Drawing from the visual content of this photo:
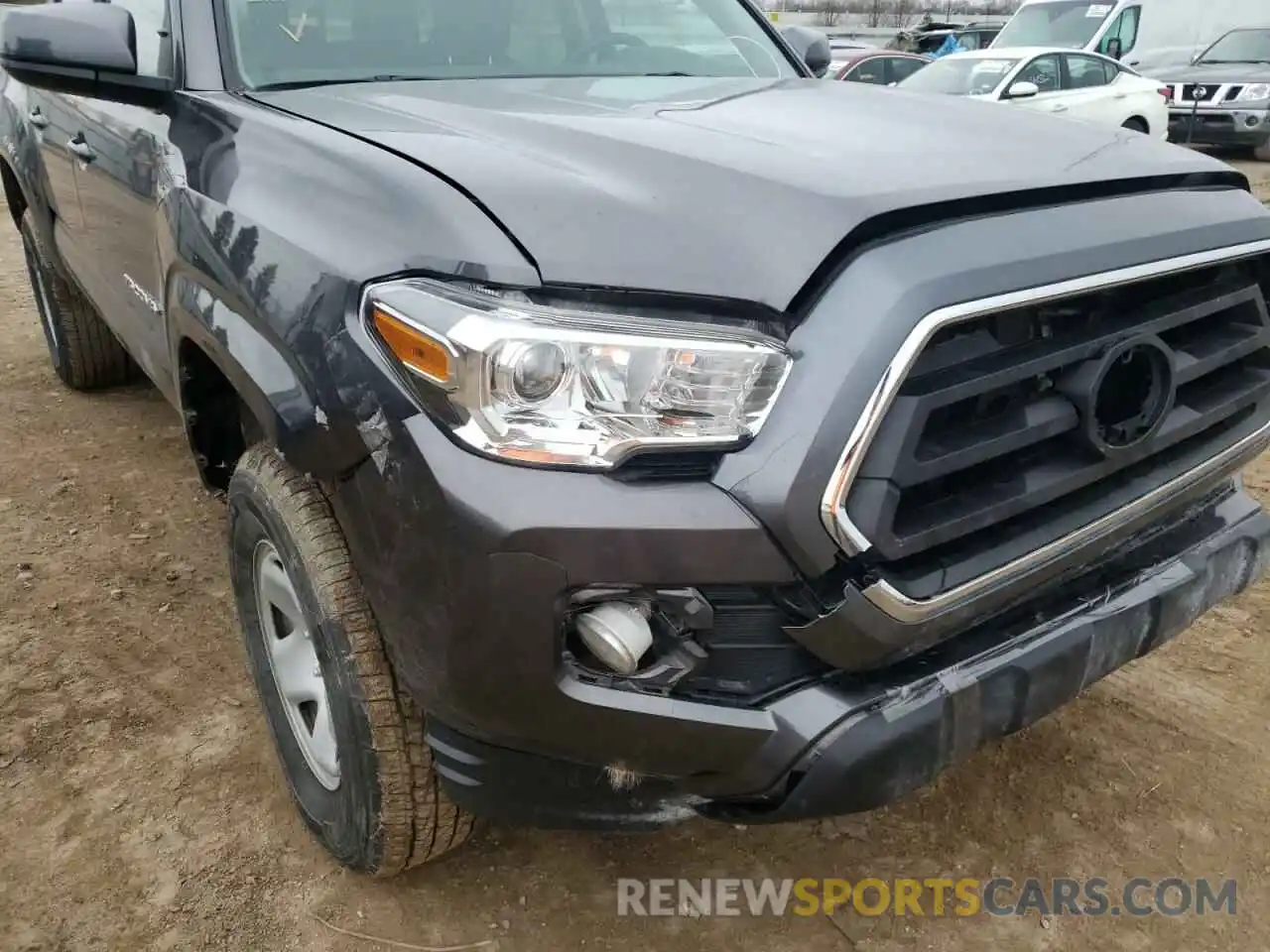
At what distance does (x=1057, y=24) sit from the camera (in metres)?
13.0

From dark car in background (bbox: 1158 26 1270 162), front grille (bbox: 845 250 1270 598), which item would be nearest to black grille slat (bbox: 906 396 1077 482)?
front grille (bbox: 845 250 1270 598)

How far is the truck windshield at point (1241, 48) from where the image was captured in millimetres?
12828

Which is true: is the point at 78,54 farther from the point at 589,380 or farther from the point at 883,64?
the point at 883,64

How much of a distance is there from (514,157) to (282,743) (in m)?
1.34

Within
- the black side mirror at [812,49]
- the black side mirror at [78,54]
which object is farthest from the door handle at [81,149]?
the black side mirror at [812,49]

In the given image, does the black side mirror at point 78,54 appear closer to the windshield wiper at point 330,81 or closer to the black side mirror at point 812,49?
the windshield wiper at point 330,81

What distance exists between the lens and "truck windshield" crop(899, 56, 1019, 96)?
9.73 m

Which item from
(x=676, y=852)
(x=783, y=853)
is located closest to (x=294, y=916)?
(x=676, y=852)

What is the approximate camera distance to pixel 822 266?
150 cm

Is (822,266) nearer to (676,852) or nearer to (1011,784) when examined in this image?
(676,852)

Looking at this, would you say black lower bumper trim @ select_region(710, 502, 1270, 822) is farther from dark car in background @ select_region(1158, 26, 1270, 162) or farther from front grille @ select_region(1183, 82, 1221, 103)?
front grille @ select_region(1183, 82, 1221, 103)

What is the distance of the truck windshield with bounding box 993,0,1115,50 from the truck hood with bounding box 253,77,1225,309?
1189 cm

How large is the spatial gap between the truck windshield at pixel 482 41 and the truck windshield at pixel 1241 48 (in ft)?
41.3

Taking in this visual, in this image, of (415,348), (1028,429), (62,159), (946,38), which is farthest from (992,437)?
(946,38)
